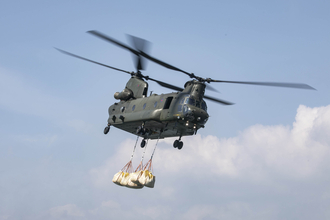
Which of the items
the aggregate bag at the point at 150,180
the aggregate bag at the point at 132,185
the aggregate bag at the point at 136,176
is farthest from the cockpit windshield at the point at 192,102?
the aggregate bag at the point at 132,185

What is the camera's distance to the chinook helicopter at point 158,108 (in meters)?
28.9

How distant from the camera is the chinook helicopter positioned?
1138 inches

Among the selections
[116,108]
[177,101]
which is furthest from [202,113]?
[116,108]

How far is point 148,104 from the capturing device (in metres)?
32.3

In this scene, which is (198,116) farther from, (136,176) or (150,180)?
(136,176)

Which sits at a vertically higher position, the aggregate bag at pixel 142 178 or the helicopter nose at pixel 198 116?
the helicopter nose at pixel 198 116

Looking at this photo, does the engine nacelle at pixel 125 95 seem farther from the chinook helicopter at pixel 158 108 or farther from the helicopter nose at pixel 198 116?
the helicopter nose at pixel 198 116

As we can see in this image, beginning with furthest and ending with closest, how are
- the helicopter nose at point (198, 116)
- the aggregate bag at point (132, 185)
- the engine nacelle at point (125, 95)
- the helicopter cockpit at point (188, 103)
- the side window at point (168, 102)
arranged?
1. the engine nacelle at point (125, 95)
2. the aggregate bag at point (132, 185)
3. the side window at point (168, 102)
4. the helicopter cockpit at point (188, 103)
5. the helicopter nose at point (198, 116)

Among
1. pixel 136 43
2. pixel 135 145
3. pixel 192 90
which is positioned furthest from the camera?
pixel 135 145

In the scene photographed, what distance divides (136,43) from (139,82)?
306 inches

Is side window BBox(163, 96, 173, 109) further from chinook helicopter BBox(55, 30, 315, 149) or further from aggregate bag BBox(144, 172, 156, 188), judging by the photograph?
aggregate bag BBox(144, 172, 156, 188)

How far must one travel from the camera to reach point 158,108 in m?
31.0

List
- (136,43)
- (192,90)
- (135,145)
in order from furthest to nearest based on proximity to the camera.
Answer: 1. (135,145)
2. (192,90)
3. (136,43)

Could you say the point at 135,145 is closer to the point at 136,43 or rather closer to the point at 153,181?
the point at 153,181
